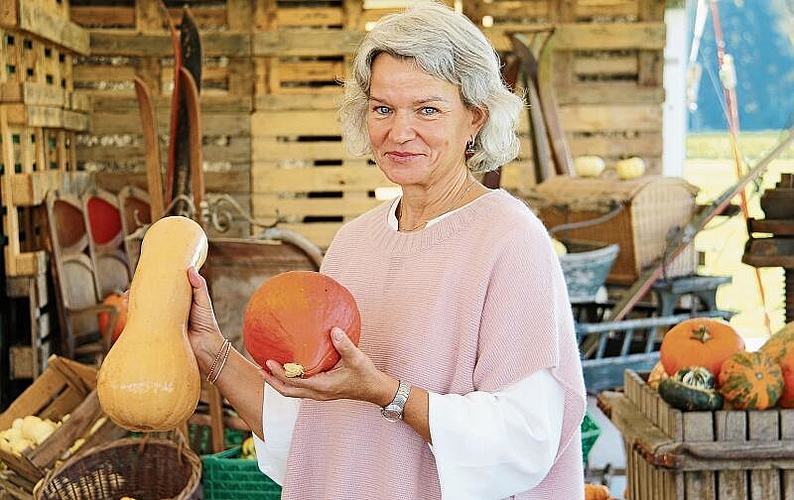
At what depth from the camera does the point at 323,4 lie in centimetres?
690

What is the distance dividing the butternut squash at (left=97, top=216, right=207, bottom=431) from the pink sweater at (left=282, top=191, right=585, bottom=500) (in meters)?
0.22

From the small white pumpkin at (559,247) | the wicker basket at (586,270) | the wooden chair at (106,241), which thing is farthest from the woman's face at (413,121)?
the wooden chair at (106,241)

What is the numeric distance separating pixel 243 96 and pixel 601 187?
8.37 feet

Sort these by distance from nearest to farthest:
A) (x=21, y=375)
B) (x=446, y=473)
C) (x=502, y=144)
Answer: (x=446, y=473) < (x=502, y=144) < (x=21, y=375)

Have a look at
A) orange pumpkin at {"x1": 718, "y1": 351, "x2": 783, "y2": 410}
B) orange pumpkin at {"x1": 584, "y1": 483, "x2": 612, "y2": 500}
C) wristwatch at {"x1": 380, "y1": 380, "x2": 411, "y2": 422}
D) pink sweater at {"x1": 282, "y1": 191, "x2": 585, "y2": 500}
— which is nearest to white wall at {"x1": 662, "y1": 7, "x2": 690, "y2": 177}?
orange pumpkin at {"x1": 584, "y1": 483, "x2": 612, "y2": 500}

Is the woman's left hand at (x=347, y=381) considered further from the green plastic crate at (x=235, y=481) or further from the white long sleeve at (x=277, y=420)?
the green plastic crate at (x=235, y=481)

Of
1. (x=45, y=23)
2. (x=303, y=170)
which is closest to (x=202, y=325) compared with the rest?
(x=45, y=23)

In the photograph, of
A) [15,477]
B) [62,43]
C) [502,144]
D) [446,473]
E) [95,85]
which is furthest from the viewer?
[95,85]

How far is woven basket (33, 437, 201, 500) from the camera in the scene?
3037 millimetres

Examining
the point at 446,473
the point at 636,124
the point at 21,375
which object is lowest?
the point at 21,375

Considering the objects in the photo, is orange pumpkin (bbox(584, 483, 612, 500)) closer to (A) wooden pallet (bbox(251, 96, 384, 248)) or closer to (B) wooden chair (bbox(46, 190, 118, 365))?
(B) wooden chair (bbox(46, 190, 118, 365))

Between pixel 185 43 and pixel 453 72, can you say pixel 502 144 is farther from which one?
pixel 185 43

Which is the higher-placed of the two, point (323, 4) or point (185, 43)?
point (323, 4)

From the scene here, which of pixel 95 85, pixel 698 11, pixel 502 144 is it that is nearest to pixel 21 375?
pixel 95 85
